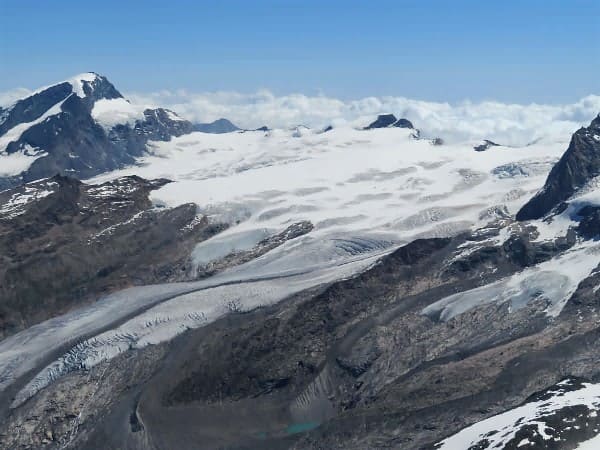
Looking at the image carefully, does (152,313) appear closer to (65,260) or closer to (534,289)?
(65,260)

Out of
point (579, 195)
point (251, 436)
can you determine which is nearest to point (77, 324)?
point (251, 436)

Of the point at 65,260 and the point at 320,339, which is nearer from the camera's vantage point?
the point at 320,339

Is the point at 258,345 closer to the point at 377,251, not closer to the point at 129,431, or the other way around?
the point at 129,431

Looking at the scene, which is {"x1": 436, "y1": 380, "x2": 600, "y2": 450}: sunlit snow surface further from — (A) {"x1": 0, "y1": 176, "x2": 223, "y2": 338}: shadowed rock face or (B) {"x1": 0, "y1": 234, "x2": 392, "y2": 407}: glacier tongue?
(A) {"x1": 0, "y1": 176, "x2": 223, "y2": 338}: shadowed rock face

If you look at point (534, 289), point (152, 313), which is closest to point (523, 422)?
point (534, 289)

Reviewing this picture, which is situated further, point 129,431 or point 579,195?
point 579,195

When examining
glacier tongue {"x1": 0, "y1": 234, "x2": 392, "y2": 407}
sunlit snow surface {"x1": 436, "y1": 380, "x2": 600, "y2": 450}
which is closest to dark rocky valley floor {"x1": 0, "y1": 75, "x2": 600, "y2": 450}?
sunlit snow surface {"x1": 436, "y1": 380, "x2": 600, "y2": 450}
